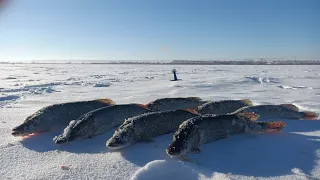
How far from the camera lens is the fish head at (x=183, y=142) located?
3.07 meters

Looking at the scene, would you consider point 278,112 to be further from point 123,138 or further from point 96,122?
point 96,122

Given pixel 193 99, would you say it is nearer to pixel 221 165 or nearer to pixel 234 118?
pixel 234 118

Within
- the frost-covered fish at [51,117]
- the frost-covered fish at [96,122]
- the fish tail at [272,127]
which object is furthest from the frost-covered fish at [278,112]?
the frost-covered fish at [51,117]

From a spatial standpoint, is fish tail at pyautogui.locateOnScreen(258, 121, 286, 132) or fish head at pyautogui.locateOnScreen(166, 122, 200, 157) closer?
fish head at pyautogui.locateOnScreen(166, 122, 200, 157)

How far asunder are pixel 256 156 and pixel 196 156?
0.65 m

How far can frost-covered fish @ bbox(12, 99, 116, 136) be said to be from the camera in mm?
4355

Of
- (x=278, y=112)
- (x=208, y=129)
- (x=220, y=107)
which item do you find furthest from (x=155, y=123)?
(x=278, y=112)

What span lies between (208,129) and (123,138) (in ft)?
3.44

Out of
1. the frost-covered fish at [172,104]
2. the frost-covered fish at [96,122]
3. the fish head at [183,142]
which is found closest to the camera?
the fish head at [183,142]

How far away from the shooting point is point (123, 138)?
3.57 m

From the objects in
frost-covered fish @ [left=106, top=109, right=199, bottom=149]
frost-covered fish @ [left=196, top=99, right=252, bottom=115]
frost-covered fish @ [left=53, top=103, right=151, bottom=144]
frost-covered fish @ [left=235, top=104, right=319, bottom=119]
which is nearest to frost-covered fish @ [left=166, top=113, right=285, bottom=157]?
frost-covered fish @ [left=106, top=109, right=199, bottom=149]

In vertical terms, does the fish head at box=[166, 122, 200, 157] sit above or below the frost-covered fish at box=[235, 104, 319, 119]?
above

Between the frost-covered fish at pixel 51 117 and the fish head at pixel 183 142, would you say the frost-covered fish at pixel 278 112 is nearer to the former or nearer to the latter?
the fish head at pixel 183 142

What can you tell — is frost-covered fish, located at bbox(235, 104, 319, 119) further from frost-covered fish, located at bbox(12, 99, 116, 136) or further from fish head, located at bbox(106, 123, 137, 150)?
frost-covered fish, located at bbox(12, 99, 116, 136)
